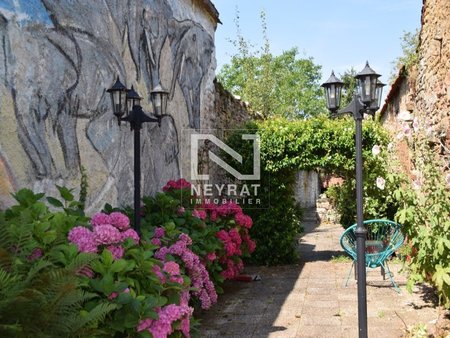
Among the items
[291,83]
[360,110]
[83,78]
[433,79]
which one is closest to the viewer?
[360,110]

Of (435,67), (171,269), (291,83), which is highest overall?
(291,83)

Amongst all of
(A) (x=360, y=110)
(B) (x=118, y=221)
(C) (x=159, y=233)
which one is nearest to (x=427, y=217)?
(A) (x=360, y=110)

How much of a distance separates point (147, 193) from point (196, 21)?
3.25 metres

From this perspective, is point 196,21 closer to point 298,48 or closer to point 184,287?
point 184,287

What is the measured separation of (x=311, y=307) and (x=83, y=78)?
3188 mm

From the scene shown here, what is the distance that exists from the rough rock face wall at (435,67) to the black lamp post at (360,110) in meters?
1.28

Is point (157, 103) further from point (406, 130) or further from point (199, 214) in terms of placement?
point (406, 130)

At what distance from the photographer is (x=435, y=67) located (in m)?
5.86

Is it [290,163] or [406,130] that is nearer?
[406,130]

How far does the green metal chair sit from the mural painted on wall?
93.8 inches

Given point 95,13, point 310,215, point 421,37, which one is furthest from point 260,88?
→ point 95,13

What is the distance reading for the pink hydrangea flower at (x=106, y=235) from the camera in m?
2.99

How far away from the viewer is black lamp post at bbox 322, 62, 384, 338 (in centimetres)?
420

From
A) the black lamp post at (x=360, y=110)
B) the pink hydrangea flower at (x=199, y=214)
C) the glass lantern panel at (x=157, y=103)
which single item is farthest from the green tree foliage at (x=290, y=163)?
the black lamp post at (x=360, y=110)
